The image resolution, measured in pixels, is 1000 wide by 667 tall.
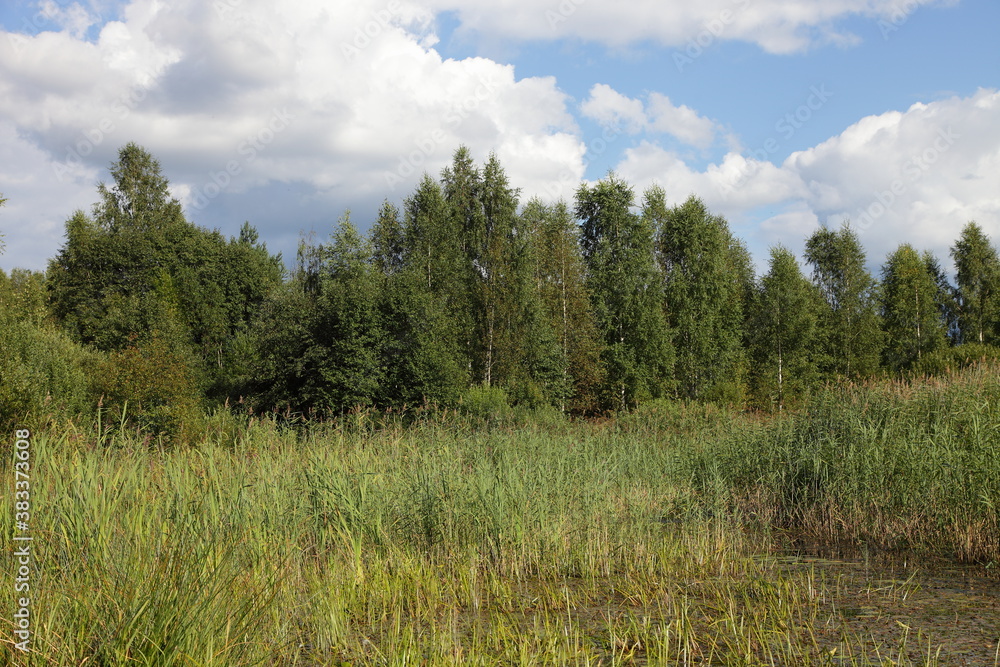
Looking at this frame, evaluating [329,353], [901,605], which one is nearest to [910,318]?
[329,353]

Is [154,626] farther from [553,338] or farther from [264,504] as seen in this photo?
[553,338]

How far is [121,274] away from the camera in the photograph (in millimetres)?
36312

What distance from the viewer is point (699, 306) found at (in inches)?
1177

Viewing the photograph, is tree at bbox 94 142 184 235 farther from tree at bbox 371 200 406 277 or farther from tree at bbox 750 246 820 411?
tree at bbox 750 246 820 411

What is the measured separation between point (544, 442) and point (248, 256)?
34.3m

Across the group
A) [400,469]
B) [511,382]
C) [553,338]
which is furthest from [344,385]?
[400,469]

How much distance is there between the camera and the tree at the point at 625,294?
28078mm

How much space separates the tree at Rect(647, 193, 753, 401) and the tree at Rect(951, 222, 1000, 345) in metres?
14.6

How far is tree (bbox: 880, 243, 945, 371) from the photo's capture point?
1328 inches

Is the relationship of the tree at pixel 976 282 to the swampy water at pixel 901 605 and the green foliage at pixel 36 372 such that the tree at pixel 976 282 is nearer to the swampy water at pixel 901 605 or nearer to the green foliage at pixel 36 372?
the swampy water at pixel 901 605

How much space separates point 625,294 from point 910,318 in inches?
660

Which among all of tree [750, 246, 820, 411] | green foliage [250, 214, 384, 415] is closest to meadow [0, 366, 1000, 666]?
green foliage [250, 214, 384, 415]

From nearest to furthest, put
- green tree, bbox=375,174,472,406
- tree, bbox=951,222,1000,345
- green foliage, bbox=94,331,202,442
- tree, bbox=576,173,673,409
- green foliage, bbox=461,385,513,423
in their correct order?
green foliage, bbox=94,331,202,442 < green foliage, bbox=461,385,513,423 < green tree, bbox=375,174,472,406 < tree, bbox=576,173,673,409 < tree, bbox=951,222,1000,345

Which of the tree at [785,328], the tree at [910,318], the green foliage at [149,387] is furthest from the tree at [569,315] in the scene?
the tree at [910,318]
